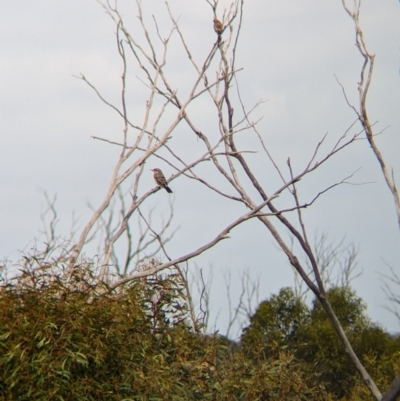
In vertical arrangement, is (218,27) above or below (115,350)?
above

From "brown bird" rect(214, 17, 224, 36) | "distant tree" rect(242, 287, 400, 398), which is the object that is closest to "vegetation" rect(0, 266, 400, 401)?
"brown bird" rect(214, 17, 224, 36)

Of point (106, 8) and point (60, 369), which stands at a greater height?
point (106, 8)

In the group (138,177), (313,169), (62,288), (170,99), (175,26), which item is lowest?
(62,288)

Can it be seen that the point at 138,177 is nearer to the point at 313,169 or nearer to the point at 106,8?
the point at 313,169

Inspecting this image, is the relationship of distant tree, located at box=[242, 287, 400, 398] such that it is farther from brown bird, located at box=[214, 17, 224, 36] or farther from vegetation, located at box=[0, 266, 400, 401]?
brown bird, located at box=[214, 17, 224, 36]

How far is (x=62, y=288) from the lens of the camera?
505 cm

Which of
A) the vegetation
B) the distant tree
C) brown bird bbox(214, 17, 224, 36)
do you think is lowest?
the vegetation

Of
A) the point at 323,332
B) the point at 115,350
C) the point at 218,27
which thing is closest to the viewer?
the point at 115,350

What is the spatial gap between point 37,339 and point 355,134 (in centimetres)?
242

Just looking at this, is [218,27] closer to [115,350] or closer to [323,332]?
[115,350]

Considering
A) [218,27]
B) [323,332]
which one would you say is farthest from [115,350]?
[323,332]

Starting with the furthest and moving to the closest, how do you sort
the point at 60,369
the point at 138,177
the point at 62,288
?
the point at 138,177
the point at 62,288
the point at 60,369

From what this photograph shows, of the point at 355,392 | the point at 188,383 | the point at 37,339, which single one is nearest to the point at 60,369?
the point at 37,339

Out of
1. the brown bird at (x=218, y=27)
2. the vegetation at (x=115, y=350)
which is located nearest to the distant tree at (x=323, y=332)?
the vegetation at (x=115, y=350)
